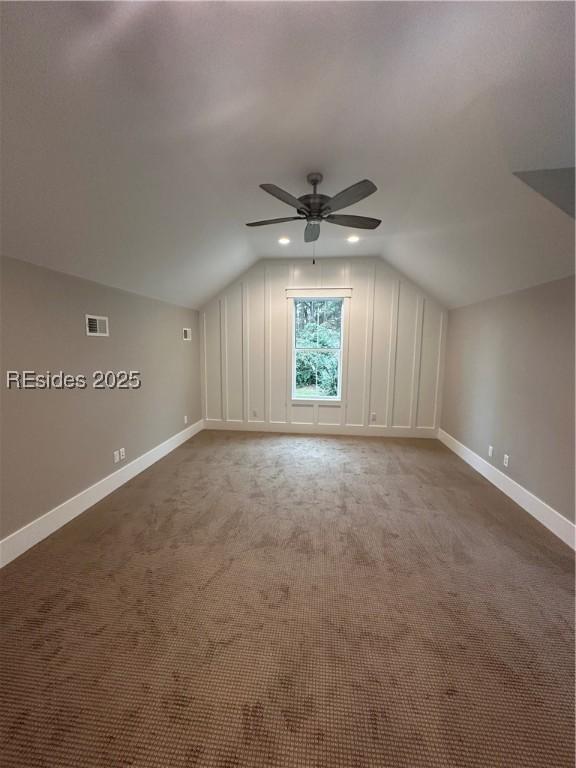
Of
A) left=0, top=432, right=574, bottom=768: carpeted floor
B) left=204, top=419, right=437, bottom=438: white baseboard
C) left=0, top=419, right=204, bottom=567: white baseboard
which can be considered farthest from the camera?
left=204, top=419, right=437, bottom=438: white baseboard

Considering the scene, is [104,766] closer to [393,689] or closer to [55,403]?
[393,689]

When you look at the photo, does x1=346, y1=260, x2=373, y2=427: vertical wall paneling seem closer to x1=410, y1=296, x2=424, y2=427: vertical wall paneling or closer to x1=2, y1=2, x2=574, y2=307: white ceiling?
x1=410, y1=296, x2=424, y2=427: vertical wall paneling

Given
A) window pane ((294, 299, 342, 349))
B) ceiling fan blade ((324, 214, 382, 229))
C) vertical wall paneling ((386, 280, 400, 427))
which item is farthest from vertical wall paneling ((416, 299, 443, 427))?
ceiling fan blade ((324, 214, 382, 229))

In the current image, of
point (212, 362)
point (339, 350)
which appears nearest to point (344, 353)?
point (339, 350)

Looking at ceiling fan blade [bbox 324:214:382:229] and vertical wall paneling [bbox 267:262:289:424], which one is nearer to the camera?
ceiling fan blade [bbox 324:214:382:229]

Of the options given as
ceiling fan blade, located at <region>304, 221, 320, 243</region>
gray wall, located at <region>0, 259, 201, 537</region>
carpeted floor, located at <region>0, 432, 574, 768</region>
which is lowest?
carpeted floor, located at <region>0, 432, 574, 768</region>

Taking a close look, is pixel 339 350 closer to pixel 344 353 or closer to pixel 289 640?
pixel 344 353

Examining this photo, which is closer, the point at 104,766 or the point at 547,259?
the point at 104,766

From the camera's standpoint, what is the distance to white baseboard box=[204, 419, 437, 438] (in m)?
5.36

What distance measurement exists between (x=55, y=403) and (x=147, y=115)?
2.21 metres

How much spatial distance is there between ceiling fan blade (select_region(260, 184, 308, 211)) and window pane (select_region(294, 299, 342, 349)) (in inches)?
117

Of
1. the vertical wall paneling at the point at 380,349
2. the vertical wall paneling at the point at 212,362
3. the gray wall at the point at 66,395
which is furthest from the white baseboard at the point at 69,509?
the vertical wall paneling at the point at 380,349

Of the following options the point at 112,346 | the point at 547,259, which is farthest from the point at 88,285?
the point at 547,259

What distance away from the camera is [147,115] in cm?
183
